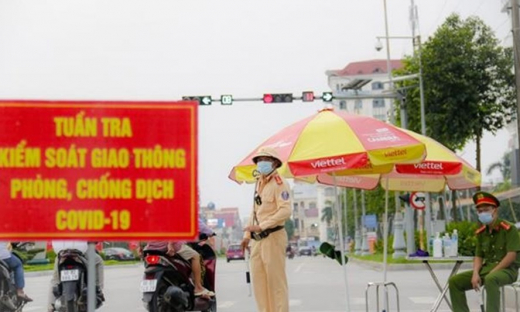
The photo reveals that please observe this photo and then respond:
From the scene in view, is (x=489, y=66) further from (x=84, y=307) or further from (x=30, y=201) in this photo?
(x=30, y=201)

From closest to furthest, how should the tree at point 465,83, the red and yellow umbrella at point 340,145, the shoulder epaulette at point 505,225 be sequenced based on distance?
the shoulder epaulette at point 505,225
the red and yellow umbrella at point 340,145
the tree at point 465,83

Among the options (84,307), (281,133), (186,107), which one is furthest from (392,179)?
(186,107)

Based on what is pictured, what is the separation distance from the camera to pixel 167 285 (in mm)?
10508

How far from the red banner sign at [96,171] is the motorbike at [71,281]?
15.9 feet

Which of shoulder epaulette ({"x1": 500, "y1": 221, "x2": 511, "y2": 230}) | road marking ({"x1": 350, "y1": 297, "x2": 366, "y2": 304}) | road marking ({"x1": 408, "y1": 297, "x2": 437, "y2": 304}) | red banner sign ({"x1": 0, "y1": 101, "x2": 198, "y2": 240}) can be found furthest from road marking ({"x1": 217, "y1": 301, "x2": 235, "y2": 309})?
red banner sign ({"x1": 0, "y1": 101, "x2": 198, "y2": 240})

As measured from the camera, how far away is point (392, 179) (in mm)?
12844

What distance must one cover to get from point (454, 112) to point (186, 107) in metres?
33.8

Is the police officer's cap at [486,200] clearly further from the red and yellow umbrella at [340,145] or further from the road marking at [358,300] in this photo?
the road marking at [358,300]

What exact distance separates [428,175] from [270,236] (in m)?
3.21

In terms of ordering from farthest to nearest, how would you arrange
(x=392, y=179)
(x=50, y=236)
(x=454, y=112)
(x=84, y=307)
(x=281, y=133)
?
(x=454, y=112) < (x=392, y=179) < (x=281, y=133) < (x=84, y=307) < (x=50, y=236)

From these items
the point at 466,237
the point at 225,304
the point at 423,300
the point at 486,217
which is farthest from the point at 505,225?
the point at 466,237

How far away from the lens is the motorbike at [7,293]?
11.1m

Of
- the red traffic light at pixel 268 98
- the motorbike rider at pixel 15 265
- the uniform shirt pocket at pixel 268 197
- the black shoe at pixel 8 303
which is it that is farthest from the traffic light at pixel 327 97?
the uniform shirt pocket at pixel 268 197

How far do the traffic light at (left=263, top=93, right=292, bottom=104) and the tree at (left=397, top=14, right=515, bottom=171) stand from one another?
7956mm
